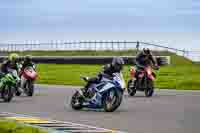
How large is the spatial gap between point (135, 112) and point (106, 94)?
0.96 metres

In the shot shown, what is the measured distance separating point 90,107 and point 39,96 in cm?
712

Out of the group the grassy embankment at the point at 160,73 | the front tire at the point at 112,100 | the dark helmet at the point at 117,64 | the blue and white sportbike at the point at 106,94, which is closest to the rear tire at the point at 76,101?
the blue and white sportbike at the point at 106,94

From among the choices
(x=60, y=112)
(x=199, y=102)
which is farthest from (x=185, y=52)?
(x=60, y=112)

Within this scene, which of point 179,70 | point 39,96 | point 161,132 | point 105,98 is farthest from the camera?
point 179,70

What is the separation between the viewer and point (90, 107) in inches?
774

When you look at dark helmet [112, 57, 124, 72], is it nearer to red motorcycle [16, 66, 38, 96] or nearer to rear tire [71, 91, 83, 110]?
rear tire [71, 91, 83, 110]

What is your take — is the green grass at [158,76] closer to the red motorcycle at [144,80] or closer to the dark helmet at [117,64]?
the red motorcycle at [144,80]

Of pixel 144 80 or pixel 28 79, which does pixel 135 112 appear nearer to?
pixel 144 80

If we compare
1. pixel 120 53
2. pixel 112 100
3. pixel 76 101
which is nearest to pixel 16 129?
pixel 112 100

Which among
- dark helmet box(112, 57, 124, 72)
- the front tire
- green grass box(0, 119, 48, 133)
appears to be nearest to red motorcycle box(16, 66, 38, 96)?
the front tire

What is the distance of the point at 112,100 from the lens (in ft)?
62.2

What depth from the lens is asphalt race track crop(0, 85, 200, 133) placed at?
15.5 metres

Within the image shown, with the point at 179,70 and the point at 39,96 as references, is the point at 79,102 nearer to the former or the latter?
the point at 39,96

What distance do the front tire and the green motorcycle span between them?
15.5ft
